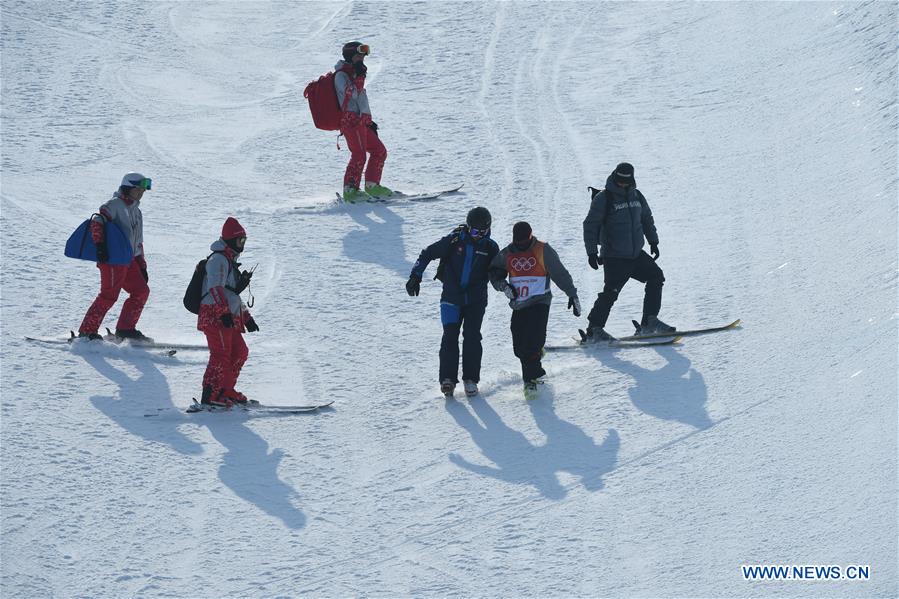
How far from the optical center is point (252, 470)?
31.1 feet

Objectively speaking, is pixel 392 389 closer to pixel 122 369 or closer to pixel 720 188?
pixel 122 369

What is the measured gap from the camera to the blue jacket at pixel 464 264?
1027cm

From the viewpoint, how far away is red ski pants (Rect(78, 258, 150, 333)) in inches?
440

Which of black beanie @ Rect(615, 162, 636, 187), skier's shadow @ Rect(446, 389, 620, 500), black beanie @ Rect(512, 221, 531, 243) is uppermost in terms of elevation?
black beanie @ Rect(615, 162, 636, 187)

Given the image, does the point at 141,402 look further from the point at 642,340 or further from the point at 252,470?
the point at 642,340

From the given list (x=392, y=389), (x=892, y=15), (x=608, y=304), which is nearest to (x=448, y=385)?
(x=392, y=389)

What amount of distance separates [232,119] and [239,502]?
1034cm

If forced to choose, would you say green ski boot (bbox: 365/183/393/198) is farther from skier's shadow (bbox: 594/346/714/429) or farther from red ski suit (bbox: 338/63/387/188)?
skier's shadow (bbox: 594/346/714/429)

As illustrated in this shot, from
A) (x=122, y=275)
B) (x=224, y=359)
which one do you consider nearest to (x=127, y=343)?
(x=122, y=275)

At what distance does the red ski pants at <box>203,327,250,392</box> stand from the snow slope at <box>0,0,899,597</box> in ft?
0.94

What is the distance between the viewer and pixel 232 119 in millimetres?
18453

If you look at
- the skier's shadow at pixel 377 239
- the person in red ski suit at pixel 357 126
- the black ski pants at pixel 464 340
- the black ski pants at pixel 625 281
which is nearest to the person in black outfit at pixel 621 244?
the black ski pants at pixel 625 281

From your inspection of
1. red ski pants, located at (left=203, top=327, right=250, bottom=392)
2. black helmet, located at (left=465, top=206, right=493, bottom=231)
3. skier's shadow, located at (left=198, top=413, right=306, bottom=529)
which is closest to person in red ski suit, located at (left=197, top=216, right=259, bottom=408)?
red ski pants, located at (left=203, top=327, right=250, bottom=392)

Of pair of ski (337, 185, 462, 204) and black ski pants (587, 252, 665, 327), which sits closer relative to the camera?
black ski pants (587, 252, 665, 327)
